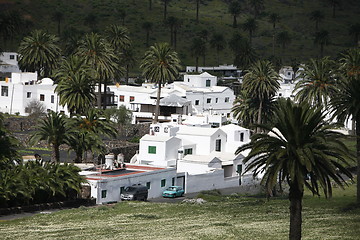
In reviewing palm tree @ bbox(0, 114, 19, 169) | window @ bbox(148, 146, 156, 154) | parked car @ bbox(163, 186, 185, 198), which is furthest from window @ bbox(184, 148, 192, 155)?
palm tree @ bbox(0, 114, 19, 169)

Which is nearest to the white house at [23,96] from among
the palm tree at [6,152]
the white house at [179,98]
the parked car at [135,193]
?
the white house at [179,98]

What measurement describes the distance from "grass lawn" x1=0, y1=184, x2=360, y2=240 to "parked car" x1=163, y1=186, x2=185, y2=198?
40.6ft

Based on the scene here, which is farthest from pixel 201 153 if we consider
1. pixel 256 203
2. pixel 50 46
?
pixel 50 46

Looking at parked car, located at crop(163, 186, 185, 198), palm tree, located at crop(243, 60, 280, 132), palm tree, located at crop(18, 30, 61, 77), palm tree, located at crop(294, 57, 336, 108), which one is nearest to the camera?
parked car, located at crop(163, 186, 185, 198)

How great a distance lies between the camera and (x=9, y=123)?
113938 millimetres

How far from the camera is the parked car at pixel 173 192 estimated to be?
3073 inches

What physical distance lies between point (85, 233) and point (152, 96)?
88.7m

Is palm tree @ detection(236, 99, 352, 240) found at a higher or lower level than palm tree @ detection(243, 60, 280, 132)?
lower

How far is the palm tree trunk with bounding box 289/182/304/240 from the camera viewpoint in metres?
41.0

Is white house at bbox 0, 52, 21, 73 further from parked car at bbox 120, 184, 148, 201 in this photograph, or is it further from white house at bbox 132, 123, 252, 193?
parked car at bbox 120, 184, 148, 201

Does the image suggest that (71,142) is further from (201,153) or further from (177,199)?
(201,153)

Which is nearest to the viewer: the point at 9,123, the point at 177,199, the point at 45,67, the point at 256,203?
the point at 256,203

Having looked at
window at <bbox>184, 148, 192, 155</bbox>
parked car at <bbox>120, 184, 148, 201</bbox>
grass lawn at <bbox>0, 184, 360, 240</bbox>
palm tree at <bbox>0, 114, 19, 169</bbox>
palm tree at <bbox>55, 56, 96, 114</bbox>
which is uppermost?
palm tree at <bbox>55, 56, 96, 114</bbox>

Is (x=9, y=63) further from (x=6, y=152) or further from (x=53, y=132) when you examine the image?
(x=6, y=152)
